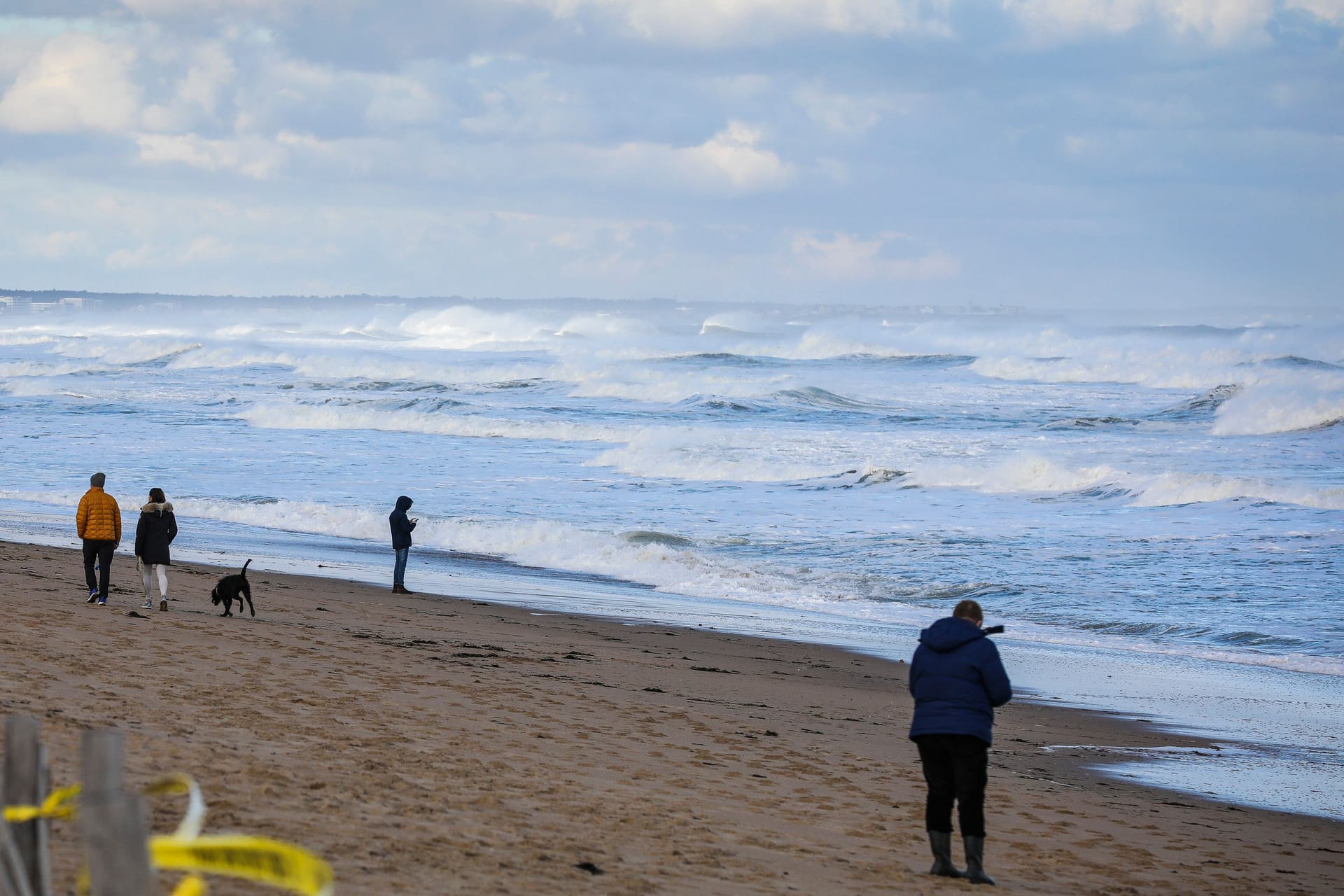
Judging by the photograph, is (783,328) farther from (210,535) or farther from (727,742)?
(727,742)

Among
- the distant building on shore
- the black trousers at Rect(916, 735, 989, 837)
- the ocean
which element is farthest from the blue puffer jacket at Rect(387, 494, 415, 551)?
the distant building on shore

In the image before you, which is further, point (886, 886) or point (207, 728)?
point (207, 728)

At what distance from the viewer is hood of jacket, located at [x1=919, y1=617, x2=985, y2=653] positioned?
19.2 feet

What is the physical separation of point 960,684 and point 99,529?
907cm

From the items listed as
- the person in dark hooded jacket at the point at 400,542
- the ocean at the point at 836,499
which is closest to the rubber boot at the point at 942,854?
the ocean at the point at 836,499

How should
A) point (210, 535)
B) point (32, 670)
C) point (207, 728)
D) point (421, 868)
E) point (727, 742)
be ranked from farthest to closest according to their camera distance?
point (210, 535) → point (727, 742) → point (32, 670) → point (207, 728) → point (421, 868)

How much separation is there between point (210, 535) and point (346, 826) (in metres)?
15.7

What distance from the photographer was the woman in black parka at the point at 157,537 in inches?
476

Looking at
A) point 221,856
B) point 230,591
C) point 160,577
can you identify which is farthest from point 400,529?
point 221,856

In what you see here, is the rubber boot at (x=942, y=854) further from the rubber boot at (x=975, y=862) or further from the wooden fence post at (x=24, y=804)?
the wooden fence post at (x=24, y=804)

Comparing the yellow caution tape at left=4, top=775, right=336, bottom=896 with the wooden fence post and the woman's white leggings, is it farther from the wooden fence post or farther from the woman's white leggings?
the woman's white leggings

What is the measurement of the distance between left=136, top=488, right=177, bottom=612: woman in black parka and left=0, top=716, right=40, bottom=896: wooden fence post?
1000cm

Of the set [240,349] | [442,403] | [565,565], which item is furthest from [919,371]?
[565,565]

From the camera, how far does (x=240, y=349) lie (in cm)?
7406
